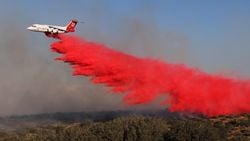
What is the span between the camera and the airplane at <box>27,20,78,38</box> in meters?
113

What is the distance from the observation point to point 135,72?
12225 cm

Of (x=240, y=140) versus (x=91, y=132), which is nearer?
(x=240, y=140)

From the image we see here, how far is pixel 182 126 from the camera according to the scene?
121 m

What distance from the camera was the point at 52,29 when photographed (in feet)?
372

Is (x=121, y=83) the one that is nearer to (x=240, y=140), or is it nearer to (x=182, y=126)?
(x=182, y=126)

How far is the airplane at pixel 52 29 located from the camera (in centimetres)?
11288

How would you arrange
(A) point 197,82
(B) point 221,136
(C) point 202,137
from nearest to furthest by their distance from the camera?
(C) point 202,137, (B) point 221,136, (A) point 197,82

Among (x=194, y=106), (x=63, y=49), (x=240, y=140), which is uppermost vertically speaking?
(x=63, y=49)

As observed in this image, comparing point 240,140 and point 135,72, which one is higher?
point 135,72

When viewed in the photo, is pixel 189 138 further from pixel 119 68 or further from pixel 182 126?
pixel 119 68

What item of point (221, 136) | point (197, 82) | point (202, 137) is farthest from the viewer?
point (197, 82)

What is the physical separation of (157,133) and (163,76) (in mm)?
17051

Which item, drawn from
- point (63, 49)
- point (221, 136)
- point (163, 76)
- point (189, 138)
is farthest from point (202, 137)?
point (63, 49)

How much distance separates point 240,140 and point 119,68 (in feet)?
114
